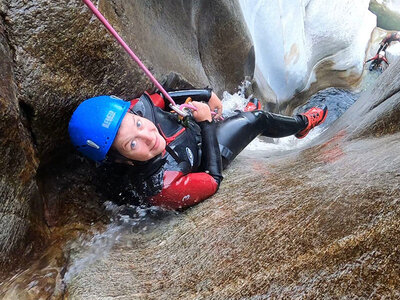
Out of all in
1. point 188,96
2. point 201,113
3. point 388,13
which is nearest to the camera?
point 201,113

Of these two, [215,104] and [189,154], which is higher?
[215,104]

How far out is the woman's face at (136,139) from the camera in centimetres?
253

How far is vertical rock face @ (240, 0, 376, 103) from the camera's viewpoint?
7.38 m

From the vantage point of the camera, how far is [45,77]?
242 centimetres

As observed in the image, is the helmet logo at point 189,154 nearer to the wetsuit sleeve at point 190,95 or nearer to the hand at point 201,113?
the hand at point 201,113

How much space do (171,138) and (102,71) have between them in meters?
0.79

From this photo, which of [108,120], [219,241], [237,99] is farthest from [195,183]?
[237,99]

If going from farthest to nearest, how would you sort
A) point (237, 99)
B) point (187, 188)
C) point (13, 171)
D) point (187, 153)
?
1. point (237, 99)
2. point (187, 153)
3. point (187, 188)
4. point (13, 171)

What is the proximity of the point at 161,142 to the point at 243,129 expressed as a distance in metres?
1.25

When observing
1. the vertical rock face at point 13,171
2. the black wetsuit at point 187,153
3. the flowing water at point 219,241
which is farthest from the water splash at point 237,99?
the vertical rock face at point 13,171

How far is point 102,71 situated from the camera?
2822mm

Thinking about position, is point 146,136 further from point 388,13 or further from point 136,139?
point 388,13

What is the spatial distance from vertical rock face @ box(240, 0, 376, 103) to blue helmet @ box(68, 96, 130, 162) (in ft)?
16.6

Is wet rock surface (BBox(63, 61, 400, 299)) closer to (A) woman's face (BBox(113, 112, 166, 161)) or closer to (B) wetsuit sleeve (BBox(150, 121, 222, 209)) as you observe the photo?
(B) wetsuit sleeve (BBox(150, 121, 222, 209))
